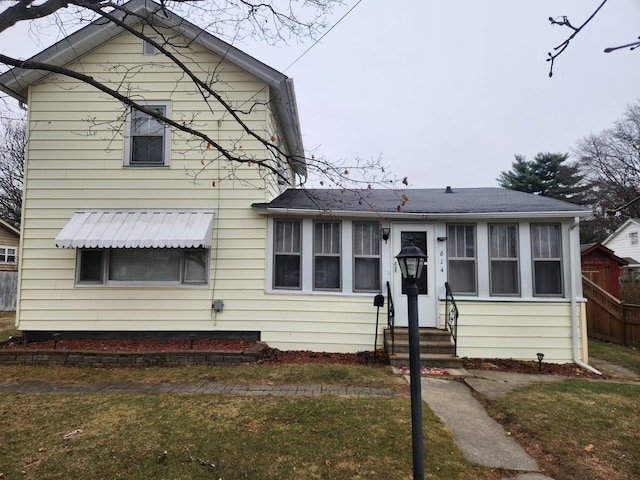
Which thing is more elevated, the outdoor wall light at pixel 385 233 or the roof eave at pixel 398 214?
the roof eave at pixel 398 214

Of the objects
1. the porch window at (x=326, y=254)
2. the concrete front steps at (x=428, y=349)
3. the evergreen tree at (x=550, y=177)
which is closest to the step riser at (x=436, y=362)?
the concrete front steps at (x=428, y=349)

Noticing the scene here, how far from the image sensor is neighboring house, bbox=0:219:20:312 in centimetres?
1619

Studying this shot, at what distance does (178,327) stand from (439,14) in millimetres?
7605

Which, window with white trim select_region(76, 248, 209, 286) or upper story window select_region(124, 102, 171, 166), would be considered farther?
upper story window select_region(124, 102, 171, 166)

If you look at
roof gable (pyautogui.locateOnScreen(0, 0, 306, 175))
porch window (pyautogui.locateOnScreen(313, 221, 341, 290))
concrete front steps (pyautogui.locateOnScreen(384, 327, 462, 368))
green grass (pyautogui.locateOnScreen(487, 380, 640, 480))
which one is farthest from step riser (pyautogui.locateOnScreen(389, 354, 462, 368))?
roof gable (pyautogui.locateOnScreen(0, 0, 306, 175))

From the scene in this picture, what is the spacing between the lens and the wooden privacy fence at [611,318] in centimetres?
1000

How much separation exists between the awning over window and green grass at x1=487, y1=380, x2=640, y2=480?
5735mm

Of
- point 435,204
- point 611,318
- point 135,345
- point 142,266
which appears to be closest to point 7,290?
point 142,266

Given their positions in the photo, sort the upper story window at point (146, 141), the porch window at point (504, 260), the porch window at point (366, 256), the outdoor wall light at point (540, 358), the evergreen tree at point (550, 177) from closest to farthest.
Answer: the outdoor wall light at point (540, 358)
the porch window at point (504, 260)
the porch window at point (366, 256)
the upper story window at point (146, 141)
the evergreen tree at point (550, 177)

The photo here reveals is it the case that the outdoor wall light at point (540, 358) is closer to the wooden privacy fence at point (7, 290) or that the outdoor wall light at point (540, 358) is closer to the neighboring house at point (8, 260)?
the wooden privacy fence at point (7, 290)

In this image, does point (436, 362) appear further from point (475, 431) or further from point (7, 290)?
point (7, 290)

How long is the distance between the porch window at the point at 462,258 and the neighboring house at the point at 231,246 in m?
0.03

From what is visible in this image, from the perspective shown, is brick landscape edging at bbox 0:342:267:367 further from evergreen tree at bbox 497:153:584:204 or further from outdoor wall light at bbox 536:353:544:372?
evergreen tree at bbox 497:153:584:204

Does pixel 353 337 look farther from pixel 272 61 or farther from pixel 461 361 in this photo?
pixel 272 61
